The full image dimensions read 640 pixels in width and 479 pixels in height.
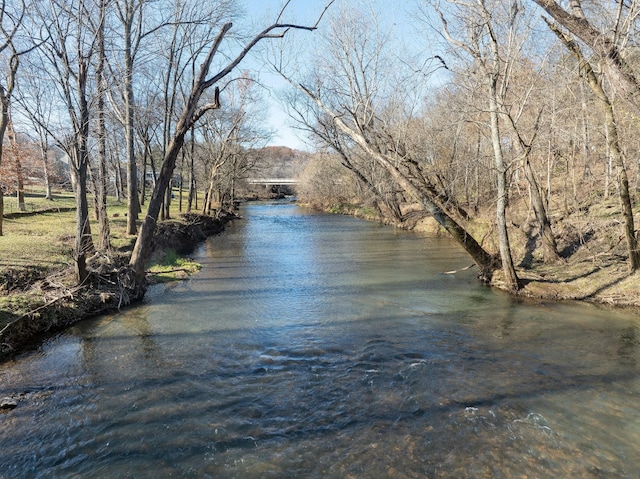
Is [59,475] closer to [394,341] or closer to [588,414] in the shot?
[394,341]

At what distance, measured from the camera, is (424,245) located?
19.3 metres

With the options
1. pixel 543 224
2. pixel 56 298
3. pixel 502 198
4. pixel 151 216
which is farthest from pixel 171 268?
pixel 543 224

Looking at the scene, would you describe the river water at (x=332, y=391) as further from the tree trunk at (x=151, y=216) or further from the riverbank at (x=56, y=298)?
the tree trunk at (x=151, y=216)

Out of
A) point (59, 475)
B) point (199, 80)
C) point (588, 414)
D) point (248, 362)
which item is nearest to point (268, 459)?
point (59, 475)

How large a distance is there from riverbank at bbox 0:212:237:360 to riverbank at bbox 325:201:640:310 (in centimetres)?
986

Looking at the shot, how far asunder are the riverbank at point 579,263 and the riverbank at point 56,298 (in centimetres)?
986

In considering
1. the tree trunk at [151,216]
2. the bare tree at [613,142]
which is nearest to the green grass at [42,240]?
the tree trunk at [151,216]

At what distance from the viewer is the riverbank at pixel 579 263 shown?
9742 millimetres

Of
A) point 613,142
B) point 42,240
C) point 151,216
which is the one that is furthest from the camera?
point 42,240

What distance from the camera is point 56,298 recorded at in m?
8.06

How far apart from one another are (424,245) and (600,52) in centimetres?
1302

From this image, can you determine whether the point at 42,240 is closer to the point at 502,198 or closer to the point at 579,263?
the point at 502,198

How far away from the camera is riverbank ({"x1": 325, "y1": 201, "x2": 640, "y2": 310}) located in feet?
32.0

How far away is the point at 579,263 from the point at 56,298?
1294 cm
